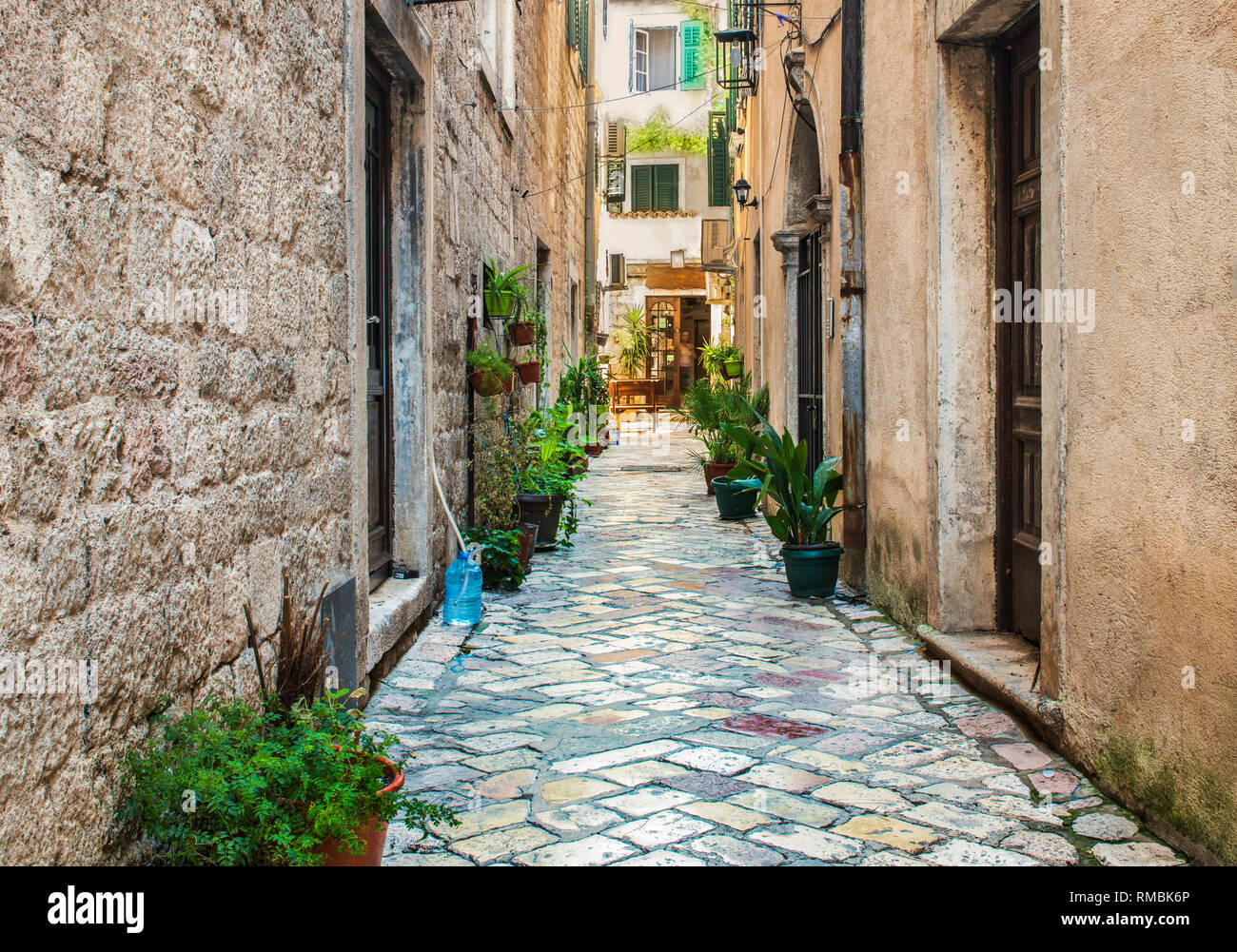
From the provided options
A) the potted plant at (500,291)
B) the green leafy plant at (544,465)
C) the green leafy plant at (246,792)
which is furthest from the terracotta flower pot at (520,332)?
the green leafy plant at (246,792)

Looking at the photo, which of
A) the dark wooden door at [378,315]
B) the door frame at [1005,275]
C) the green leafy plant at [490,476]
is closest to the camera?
the door frame at [1005,275]

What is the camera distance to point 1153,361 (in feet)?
9.74

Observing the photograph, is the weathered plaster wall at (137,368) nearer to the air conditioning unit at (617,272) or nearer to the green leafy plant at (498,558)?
the green leafy plant at (498,558)

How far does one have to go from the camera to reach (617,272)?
25.7m

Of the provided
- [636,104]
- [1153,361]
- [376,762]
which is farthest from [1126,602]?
[636,104]

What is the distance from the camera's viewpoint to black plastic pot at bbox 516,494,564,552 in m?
7.86

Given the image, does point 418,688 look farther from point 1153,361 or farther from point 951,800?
point 1153,361

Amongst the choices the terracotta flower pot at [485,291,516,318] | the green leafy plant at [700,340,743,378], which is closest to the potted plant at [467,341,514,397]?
the terracotta flower pot at [485,291,516,318]

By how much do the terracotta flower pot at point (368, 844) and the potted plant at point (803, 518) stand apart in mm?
3852

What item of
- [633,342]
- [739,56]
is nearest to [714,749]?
[739,56]

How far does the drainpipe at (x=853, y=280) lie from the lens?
6.03 metres

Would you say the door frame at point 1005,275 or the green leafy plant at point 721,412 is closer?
the door frame at point 1005,275

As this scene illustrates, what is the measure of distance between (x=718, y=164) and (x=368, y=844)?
2181 cm

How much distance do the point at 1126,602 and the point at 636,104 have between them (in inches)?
1040
